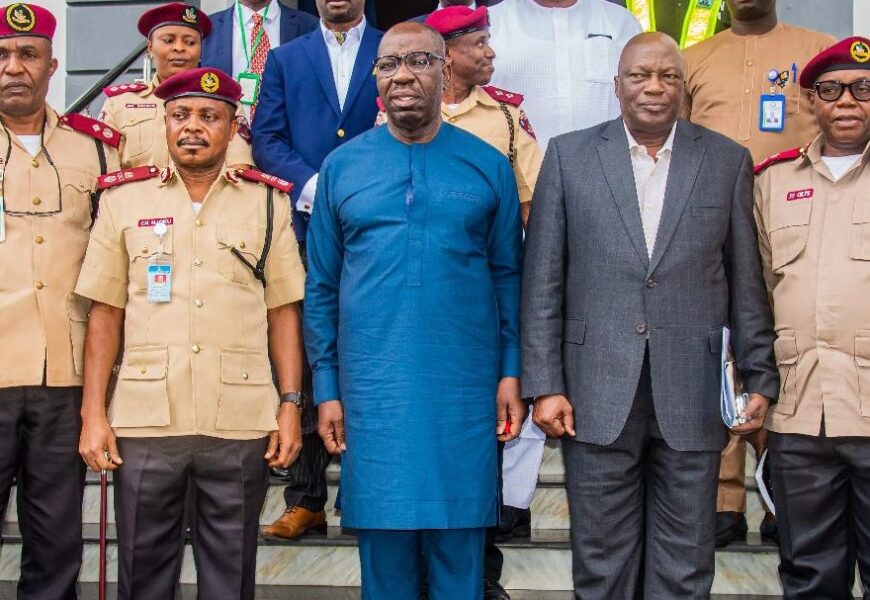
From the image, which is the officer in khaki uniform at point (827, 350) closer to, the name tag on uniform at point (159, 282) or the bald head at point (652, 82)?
the bald head at point (652, 82)

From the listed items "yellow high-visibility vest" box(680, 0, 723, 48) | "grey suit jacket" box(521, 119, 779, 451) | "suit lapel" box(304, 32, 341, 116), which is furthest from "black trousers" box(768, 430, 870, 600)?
"yellow high-visibility vest" box(680, 0, 723, 48)

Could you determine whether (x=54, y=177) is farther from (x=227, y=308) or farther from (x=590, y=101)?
(x=590, y=101)

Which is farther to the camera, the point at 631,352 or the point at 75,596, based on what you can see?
the point at 75,596

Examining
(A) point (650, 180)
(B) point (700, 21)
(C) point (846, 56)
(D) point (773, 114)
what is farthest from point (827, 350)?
(B) point (700, 21)

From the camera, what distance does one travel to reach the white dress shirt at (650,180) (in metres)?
3.85

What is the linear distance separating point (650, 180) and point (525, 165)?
2.60 feet

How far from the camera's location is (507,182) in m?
3.96

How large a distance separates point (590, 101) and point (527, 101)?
0.91ft

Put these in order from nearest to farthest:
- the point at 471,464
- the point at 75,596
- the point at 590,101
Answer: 1. the point at 471,464
2. the point at 75,596
3. the point at 590,101

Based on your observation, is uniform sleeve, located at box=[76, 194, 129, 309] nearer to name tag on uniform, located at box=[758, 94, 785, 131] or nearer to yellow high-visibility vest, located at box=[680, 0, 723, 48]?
name tag on uniform, located at box=[758, 94, 785, 131]

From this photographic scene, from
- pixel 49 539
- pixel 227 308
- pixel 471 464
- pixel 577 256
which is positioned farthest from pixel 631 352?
pixel 49 539

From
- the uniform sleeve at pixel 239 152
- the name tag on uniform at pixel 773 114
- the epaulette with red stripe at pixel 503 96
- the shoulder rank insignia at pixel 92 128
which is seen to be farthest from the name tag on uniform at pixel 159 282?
the name tag on uniform at pixel 773 114

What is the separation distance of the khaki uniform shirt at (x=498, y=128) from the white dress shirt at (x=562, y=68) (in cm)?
59

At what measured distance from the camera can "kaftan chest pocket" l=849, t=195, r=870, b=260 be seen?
13.1ft
